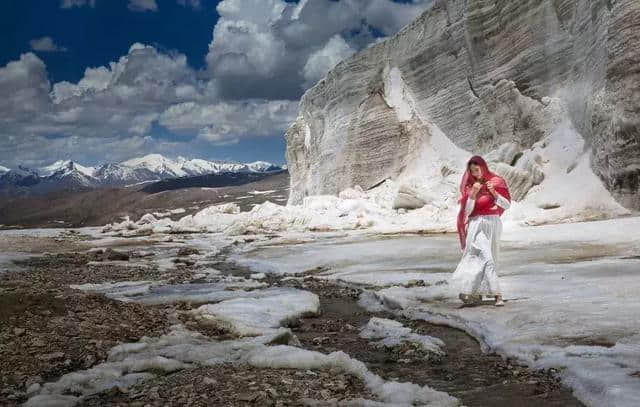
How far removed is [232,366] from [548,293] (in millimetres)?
6310

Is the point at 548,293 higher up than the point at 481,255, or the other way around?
the point at 481,255

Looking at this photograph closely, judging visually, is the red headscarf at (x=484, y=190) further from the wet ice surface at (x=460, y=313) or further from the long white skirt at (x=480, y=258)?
the wet ice surface at (x=460, y=313)

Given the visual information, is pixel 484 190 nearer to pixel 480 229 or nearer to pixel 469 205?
pixel 469 205

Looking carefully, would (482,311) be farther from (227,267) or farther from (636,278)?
(227,267)

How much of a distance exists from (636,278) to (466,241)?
3.29 metres

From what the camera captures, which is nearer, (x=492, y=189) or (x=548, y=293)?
(x=492, y=189)

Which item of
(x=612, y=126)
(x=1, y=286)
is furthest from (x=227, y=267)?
(x=612, y=126)

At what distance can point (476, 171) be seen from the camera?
945 cm

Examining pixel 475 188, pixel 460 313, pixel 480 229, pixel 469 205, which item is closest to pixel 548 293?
pixel 480 229

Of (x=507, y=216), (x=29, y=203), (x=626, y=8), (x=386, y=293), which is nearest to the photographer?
(x=386, y=293)

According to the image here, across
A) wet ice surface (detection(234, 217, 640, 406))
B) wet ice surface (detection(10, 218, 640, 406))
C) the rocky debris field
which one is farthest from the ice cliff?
the rocky debris field

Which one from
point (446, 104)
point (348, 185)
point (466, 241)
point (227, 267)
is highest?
point (446, 104)

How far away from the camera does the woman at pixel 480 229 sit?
9.20m

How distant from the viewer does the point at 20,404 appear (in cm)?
484
